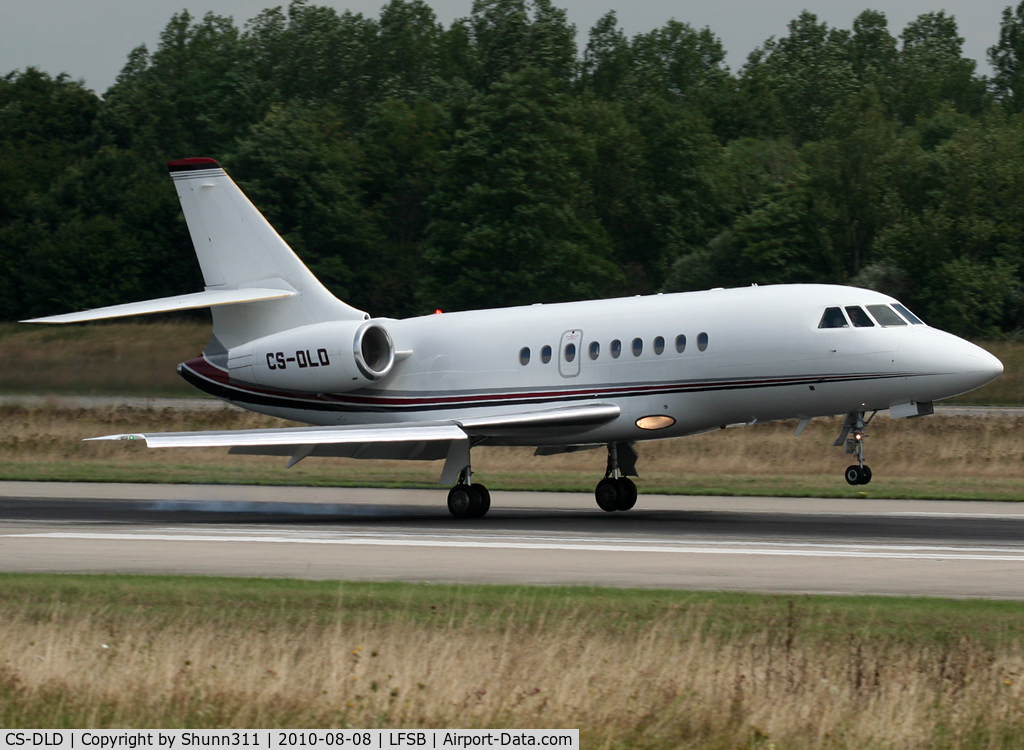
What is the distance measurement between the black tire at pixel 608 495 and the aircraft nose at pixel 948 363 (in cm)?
566

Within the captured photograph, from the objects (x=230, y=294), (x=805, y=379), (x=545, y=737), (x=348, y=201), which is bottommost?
(x=545, y=737)

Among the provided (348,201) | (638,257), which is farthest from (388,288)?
(638,257)

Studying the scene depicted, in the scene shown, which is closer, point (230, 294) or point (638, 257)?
point (230, 294)

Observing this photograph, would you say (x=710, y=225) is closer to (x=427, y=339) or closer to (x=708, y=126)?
(x=708, y=126)

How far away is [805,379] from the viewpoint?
22.9 m

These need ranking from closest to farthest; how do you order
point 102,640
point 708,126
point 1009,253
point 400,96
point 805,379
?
point 102,640, point 805,379, point 1009,253, point 708,126, point 400,96

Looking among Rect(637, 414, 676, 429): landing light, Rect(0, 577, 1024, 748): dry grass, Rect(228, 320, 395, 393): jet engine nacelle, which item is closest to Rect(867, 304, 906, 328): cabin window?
Rect(637, 414, 676, 429): landing light

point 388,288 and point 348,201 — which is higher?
point 348,201

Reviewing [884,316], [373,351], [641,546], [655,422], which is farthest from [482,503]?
[884,316]

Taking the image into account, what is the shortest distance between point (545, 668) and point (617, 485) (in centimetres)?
1534

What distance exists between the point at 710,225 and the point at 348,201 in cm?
2050

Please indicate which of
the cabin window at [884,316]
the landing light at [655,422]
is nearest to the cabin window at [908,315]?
the cabin window at [884,316]

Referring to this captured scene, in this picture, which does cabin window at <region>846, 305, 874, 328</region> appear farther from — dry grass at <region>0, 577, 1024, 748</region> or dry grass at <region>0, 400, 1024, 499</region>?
dry grass at <region>0, 577, 1024, 748</region>

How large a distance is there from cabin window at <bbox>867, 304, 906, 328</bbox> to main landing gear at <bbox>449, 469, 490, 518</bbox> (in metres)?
7.02
